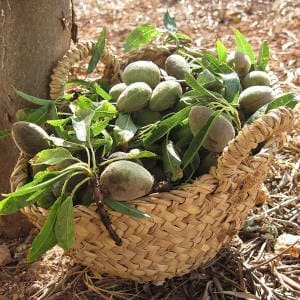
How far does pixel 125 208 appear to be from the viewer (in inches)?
36.5

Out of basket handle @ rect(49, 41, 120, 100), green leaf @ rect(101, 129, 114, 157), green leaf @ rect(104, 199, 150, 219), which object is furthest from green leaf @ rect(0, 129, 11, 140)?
green leaf @ rect(104, 199, 150, 219)

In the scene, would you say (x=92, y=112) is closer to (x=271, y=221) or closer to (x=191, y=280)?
(x=191, y=280)

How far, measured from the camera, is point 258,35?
85.7 inches

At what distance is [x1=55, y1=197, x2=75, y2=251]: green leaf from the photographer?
36.3 inches

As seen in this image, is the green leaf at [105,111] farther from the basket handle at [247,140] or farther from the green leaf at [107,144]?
the basket handle at [247,140]

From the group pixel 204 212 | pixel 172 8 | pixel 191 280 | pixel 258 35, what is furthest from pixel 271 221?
pixel 172 8

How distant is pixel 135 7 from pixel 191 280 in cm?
166

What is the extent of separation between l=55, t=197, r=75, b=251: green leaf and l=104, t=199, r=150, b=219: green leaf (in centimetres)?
7

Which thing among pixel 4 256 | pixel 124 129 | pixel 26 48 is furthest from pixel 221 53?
pixel 4 256

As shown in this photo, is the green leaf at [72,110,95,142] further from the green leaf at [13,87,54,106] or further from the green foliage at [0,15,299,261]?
the green leaf at [13,87,54,106]

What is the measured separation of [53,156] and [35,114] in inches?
8.8

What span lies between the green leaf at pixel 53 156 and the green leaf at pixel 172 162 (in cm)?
19

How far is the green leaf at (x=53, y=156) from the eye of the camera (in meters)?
0.96

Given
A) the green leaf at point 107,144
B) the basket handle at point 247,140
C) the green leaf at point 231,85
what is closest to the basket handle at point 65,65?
the green leaf at point 107,144
